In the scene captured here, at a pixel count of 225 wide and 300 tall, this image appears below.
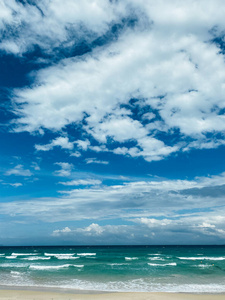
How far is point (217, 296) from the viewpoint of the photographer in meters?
15.7

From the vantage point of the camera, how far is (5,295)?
1518cm

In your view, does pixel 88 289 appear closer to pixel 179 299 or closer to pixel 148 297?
pixel 148 297

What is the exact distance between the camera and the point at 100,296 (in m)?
15.1

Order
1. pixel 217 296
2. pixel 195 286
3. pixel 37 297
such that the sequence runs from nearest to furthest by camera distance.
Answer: pixel 37 297 → pixel 217 296 → pixel 195 286

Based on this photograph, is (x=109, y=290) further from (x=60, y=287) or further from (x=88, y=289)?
(x=60, y=287)

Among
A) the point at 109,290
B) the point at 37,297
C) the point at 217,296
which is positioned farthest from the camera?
the point at 109,290

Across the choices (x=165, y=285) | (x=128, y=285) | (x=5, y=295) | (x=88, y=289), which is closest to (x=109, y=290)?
(x=88, y=289)

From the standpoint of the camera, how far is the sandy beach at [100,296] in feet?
47.8

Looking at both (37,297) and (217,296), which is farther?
(217,296)

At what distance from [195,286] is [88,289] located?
823cm

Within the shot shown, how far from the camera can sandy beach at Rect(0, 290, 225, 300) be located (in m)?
Answer: 14.6

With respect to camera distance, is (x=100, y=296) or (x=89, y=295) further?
(x=89, y=295)

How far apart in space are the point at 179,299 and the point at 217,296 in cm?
283

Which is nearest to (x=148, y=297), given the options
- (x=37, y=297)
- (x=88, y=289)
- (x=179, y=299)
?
(x=179, y=299)
